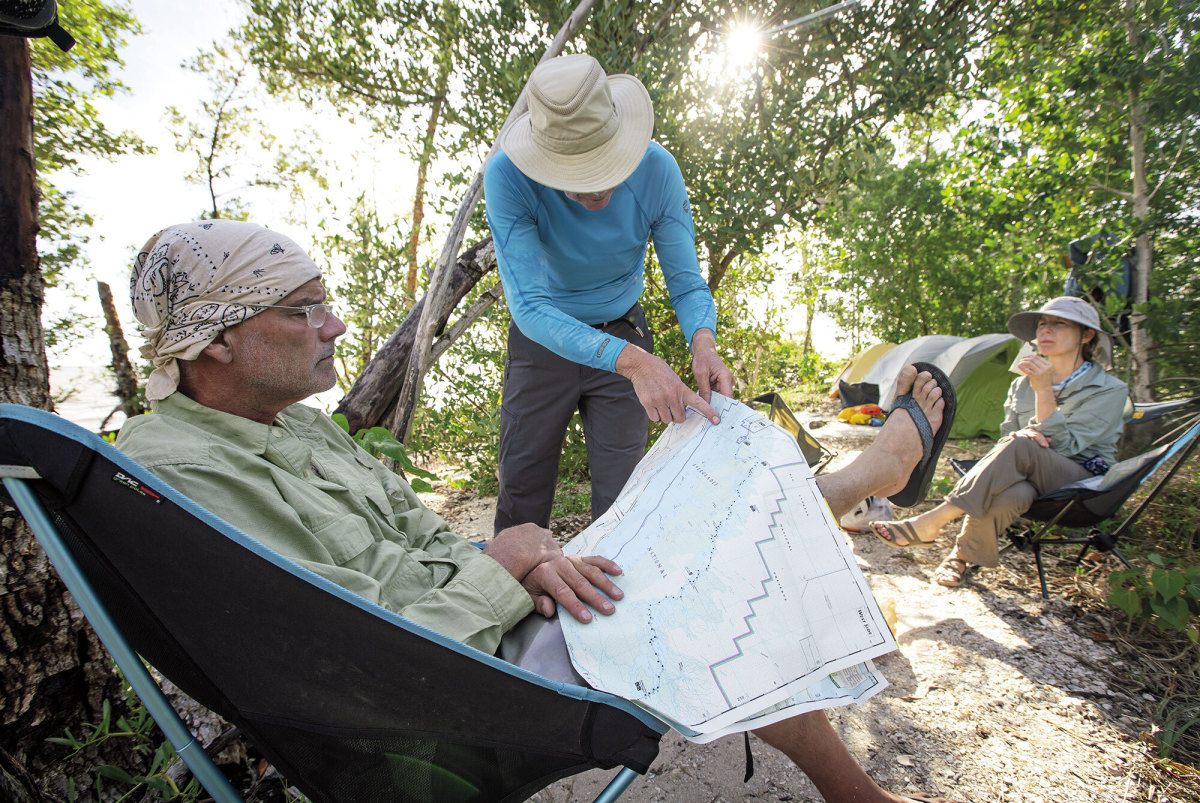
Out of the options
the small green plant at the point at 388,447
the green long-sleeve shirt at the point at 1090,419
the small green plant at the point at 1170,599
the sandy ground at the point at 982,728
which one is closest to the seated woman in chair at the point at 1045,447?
the green long-sleeve shirt at the point at 1090,419

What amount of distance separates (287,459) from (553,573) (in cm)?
68

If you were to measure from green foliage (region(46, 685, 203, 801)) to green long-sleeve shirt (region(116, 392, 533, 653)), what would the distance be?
0.88 metres

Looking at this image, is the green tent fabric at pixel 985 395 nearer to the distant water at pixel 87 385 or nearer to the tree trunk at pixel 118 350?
the tree trunk at pixel 118 350

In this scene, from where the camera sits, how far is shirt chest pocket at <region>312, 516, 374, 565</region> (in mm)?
1294

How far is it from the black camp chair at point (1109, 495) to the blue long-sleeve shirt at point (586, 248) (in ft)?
7.53

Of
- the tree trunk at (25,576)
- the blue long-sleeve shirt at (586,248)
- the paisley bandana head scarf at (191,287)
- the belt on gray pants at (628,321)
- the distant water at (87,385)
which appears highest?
the blue long-sleeve shirt at (586,248)

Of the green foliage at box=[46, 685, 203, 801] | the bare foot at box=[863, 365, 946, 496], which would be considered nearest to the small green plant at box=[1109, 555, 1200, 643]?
the bare foot at box=[863, 365, 946, 496]

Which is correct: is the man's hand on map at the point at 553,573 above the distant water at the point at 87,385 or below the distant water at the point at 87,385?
above

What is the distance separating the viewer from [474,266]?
3.30 meters

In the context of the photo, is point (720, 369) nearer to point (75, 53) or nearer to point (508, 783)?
point (508, 783)

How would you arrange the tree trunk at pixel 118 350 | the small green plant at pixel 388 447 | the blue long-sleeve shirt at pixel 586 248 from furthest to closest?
the tree trunk at pixel 118 350
the small green plant at pixel 388 447
the blue long-sleeve shirt at pixel 586 248

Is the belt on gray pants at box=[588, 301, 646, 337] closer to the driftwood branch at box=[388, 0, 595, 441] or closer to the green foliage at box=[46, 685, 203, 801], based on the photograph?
the driftwood branch at box=[388, 0, 595, 441]

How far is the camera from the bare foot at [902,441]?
5.87 ft

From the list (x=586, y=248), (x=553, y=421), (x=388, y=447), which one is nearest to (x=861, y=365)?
(x=553, y=421)
